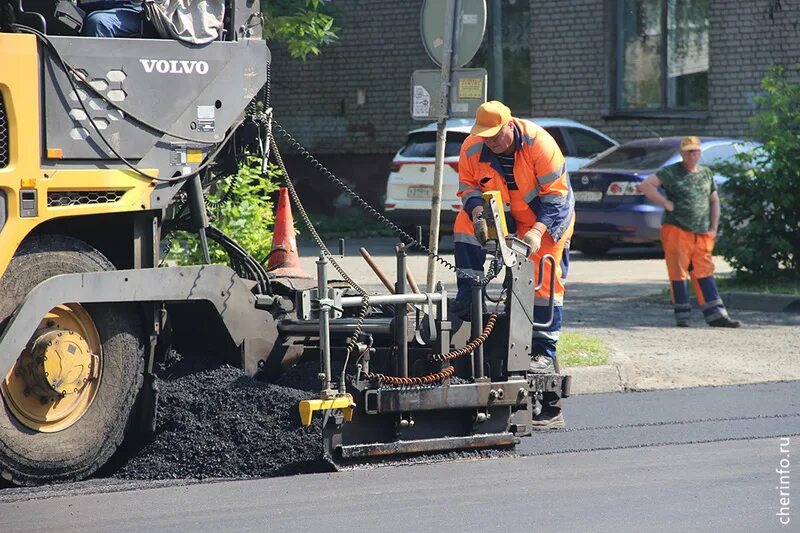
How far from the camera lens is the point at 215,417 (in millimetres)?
6047

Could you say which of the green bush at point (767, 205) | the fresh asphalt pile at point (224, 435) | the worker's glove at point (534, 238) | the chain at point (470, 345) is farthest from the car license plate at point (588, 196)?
the fresh asphalt pile at point (224, 435)

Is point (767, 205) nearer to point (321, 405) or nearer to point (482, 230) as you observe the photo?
point (482, 230)

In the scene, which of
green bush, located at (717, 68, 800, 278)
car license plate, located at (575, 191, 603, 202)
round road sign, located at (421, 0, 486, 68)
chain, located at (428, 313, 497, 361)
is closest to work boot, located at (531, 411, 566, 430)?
chain, located at (428, 313, 497, 361)

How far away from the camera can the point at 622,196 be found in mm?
15344

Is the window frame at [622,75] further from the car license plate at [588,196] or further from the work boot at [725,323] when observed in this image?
the work boot at [725,323]

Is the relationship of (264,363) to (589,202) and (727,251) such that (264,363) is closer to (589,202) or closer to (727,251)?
(727,251)

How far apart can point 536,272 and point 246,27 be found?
6.90 ft

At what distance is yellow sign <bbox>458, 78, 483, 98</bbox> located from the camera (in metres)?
8.61

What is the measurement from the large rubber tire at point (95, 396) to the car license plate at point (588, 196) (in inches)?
403

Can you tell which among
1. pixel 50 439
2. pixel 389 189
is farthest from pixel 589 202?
pixel 50 439

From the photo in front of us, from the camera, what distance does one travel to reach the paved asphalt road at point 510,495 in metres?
5.07

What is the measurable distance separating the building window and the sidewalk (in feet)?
21.0

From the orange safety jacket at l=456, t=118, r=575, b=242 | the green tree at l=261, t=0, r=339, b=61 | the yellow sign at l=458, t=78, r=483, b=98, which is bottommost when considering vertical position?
the orange safety jacket at l=456, t=118, r=575, b=242

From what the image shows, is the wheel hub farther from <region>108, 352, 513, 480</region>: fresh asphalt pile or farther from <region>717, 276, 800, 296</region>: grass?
<region>717, 276, 800, 296</region>: grass
